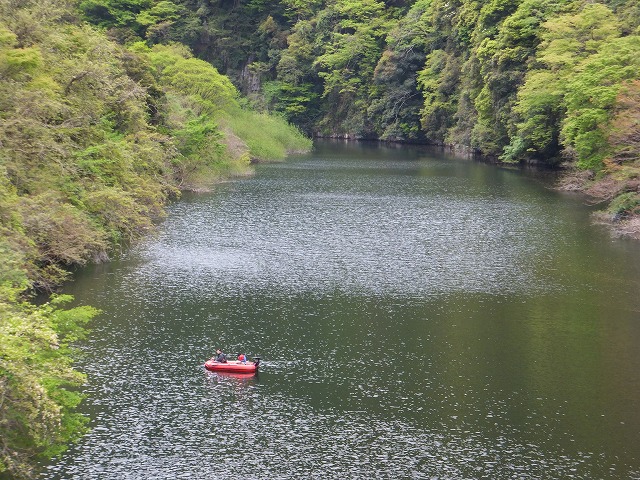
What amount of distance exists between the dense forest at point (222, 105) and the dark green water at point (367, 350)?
2386 millimetres

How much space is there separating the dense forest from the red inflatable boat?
4.41 metres

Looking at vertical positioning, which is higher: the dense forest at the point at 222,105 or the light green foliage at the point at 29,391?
the dense forest at the point at 222,105

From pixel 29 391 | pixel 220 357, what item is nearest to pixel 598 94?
pixel 220 357

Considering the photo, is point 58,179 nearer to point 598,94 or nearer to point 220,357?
point 220,357

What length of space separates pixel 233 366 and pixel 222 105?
55780mm

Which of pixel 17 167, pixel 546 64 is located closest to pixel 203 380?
pixel 17 167

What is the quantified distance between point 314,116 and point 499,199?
65374 mm

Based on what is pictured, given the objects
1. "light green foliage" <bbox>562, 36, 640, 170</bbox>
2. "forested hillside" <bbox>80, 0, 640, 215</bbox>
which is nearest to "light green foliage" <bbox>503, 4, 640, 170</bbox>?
"light green foliage" <bbox>562, 36, 640, 170</bbox>

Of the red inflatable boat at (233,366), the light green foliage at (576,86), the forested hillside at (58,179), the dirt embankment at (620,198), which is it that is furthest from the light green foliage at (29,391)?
the light green foliage at (576,86)

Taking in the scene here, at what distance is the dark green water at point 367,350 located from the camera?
2030 centimetres

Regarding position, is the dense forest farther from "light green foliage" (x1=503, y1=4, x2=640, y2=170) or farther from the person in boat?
the person in boat

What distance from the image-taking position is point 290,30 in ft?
388

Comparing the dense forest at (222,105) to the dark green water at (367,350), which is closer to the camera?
the dark green water at (367,350)

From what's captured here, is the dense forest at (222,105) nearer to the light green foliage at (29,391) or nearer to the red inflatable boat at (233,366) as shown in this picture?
the light green foliage at (29,391)
